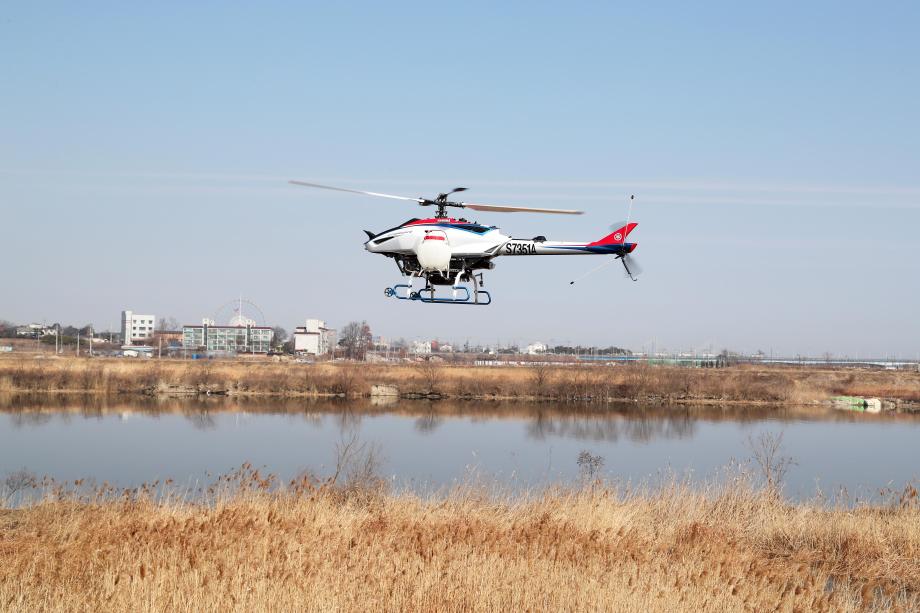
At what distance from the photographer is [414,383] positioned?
6012 centimetres

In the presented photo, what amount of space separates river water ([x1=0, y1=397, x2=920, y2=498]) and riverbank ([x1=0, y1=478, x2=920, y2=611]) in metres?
6.98

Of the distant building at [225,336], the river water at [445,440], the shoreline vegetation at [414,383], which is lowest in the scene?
the river water at [445,440]

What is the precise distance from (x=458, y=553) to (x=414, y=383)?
5039 cm

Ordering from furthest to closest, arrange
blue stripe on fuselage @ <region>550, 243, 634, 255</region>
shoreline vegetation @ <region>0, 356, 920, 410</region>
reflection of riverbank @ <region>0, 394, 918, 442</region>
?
shoreline vegetation @ <region>0, 356, 920, 410</region> < reflection of riverbank @ <region>0, 394, 918, 442</region> < blue stripe on fuselage @ <region>550, 243, 634, 255</region>

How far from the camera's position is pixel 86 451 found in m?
32.6

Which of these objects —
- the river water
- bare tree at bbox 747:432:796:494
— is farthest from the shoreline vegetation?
bare tree at bbox 747:432:796:494

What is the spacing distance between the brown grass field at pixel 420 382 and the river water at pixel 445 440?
4409 mm

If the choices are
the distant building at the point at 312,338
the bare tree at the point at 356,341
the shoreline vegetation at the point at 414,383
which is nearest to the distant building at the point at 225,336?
the distant building at the point at 312,338

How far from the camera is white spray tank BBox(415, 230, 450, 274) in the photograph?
557 inches

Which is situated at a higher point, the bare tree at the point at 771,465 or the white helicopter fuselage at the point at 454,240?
the white helicopter fuselage at the point at 454,240

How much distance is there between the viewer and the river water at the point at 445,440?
28.5m

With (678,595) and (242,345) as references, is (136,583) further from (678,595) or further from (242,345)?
(242,345)

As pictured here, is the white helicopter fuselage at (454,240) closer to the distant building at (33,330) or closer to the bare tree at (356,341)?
the bare tree at (356,341)

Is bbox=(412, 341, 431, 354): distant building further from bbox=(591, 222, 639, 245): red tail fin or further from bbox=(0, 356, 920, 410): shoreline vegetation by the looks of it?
bbox=(591, 222, 639, 245): red tail fin
